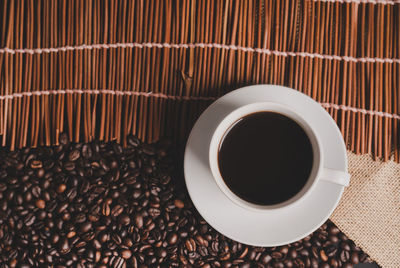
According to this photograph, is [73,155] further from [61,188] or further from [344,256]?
[344,256]

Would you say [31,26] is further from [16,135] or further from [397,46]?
[397,46]

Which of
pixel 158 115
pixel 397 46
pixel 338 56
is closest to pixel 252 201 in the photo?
pixel 158 115

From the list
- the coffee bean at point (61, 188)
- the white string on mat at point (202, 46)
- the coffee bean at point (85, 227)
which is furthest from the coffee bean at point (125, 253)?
the white string on mat at point (202, 46)

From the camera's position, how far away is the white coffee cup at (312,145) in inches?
36.0

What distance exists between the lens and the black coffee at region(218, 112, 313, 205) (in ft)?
3.22

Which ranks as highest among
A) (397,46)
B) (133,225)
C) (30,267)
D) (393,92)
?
(397,46)

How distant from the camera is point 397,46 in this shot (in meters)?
1.14

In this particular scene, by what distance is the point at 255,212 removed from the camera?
101 cm

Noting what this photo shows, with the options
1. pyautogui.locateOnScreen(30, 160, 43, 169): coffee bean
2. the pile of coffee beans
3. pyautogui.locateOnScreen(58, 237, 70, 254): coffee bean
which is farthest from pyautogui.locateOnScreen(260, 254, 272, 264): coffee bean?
pyautogui.locateOnScreen(30, 160, 43, 169): coffee bean

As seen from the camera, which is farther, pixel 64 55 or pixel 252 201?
pixel 64 55

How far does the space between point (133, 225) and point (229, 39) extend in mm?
561

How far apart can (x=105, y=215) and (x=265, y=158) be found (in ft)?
1.55

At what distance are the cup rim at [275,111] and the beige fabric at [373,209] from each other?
0.30 m

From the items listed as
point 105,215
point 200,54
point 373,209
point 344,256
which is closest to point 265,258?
point 344,256
